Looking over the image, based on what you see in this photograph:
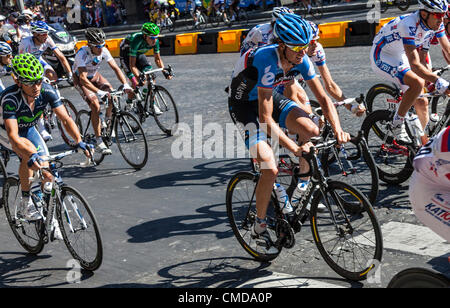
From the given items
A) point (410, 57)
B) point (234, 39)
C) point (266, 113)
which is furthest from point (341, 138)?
point (234, 39)

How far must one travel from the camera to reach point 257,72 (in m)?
5.28

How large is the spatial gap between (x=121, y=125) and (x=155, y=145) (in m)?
1.16

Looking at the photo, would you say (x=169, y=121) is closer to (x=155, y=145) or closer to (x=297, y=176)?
(x=155, y=145)

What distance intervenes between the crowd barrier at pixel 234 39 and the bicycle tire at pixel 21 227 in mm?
13289

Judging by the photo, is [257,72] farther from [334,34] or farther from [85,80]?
[334,34]

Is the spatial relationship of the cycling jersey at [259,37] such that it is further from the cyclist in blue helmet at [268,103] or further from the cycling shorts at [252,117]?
the cyclist in blue helmet at [268,103]

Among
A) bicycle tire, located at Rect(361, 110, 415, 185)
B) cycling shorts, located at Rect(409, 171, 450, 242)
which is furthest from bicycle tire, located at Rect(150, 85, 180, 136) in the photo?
cycling shorts, located at Rect(409, 171, 450, 242)

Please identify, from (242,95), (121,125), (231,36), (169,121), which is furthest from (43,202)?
(231,36)

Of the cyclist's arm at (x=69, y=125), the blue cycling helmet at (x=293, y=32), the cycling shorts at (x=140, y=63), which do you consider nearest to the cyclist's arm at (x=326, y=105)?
the blue cycling helmet at (x=293, y=32)

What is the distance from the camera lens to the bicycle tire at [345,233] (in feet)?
15.3

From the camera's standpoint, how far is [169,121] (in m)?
11.9

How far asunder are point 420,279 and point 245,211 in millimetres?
2512
